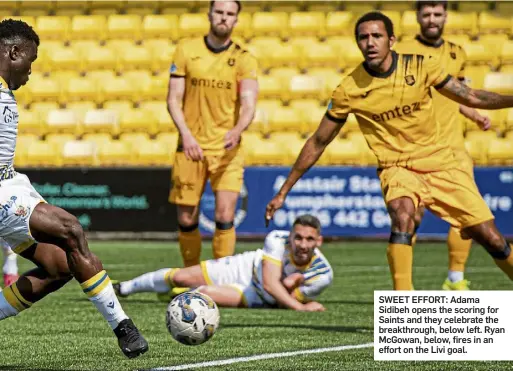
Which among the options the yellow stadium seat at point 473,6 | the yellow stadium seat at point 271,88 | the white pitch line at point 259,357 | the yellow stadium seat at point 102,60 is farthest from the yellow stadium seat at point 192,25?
the white pitch line at point 259,357

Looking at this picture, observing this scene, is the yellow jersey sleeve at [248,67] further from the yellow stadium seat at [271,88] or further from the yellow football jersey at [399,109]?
the yellow stadium seat at [271,88]

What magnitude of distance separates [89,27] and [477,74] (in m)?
7.08

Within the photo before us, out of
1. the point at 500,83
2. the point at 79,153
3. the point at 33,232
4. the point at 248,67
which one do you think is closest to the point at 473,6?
the point at 500,83

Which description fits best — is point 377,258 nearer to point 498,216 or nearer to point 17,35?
point 498,216

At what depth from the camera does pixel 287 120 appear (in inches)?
731

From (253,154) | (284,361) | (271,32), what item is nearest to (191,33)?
(271,32)

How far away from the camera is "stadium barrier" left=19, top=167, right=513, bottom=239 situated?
16062mm

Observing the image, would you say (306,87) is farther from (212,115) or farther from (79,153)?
Result: (212,115)

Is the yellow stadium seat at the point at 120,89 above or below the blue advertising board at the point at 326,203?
above

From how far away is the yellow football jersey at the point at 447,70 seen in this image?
9.62m

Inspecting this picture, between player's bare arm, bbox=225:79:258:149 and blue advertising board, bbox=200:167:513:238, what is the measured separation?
6.13 metres

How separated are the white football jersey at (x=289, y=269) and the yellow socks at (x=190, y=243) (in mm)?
1125

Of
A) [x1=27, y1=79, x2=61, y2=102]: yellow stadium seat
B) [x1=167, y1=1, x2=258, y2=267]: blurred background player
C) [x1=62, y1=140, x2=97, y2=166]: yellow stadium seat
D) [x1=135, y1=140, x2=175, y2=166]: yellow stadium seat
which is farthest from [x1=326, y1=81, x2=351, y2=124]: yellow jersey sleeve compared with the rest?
[x1=27, y1=79, x2=61, y2=102]: yellow stadium seat

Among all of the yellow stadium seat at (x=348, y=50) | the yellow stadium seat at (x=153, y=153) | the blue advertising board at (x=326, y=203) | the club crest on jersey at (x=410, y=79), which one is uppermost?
the yellow stadium seat at (x=348, y=50)
